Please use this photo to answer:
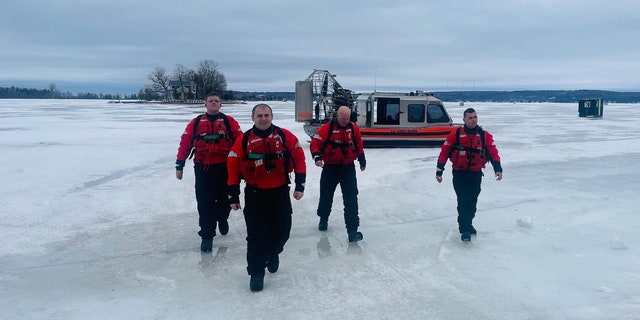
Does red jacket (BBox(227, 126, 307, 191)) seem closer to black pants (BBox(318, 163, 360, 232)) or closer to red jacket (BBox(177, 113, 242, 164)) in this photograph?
red jacket (BBox(177, 113, 242, 164))

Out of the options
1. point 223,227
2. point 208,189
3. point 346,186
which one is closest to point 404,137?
point 346,186

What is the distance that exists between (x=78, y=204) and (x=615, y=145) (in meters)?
14.0

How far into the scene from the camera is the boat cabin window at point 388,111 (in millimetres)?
15188

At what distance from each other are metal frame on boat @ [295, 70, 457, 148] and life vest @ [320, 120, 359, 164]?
29.2 ft

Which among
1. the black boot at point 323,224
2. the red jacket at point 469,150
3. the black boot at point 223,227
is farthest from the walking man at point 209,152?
the red jacket at point 469,150

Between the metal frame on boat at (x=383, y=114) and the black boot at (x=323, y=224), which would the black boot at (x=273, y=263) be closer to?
the black boot at (x=323, y=224)

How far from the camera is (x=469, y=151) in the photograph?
5559 mm

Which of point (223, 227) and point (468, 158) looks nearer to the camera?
point (468, 158)

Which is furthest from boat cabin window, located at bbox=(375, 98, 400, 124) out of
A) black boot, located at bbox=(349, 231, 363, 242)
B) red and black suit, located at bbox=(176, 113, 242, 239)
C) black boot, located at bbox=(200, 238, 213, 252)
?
black boot, located at bbox=(200, 238, 213, 252)

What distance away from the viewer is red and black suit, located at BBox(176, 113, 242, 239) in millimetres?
5195

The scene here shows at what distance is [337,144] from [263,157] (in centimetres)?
155

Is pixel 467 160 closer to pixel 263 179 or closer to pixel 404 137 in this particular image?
pixel 263 179

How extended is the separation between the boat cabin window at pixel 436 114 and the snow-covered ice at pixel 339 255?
6.10m

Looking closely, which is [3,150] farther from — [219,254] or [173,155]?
[219,254]
